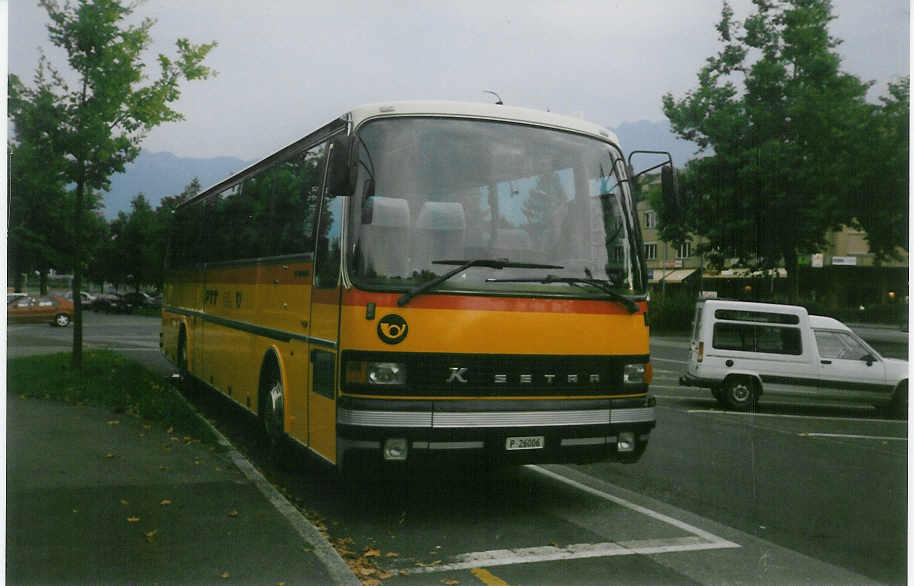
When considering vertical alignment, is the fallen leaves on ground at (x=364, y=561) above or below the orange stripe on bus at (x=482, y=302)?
below

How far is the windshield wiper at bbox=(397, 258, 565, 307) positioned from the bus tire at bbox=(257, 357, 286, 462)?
7.37 feet

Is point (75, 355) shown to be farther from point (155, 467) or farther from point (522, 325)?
point (522, 325)

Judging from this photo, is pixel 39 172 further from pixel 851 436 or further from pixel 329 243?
pixel 851 436

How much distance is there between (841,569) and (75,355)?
11923mm

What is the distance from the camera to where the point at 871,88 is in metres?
8.33

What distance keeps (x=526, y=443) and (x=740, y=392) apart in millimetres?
9548

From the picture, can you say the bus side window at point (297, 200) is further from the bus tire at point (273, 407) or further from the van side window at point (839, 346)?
the van side window at point (839, 346)

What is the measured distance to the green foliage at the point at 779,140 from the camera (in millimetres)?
9656

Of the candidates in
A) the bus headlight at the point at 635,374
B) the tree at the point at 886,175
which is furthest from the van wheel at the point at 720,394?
the bus headlight at the point at 635,374

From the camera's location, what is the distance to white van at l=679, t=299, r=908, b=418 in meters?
14.8

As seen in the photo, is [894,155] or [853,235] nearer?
[894,155]

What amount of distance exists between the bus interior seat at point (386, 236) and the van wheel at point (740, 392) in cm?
1012

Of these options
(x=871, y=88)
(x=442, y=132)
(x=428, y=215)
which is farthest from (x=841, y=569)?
(x=871, y=88)

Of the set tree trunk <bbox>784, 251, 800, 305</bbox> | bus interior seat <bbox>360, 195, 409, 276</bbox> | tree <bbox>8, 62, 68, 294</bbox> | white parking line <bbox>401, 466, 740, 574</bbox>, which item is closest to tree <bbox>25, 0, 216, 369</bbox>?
tree <bbox>8, 62, 68, 294</bbox>
